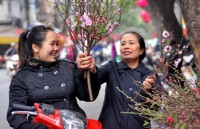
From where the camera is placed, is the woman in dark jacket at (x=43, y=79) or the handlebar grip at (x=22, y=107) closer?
the handlebar grip at (x=22, y=107)

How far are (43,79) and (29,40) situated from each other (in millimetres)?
360

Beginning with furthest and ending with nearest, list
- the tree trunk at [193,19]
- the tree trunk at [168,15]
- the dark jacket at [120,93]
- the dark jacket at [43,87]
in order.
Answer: the tree trunk at [168,15]
the tree trunk at [193,19]
the dark jacket at [120,93]
the dark jacket at [43,87]

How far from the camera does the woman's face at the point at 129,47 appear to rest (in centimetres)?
411

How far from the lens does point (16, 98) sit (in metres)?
3.54

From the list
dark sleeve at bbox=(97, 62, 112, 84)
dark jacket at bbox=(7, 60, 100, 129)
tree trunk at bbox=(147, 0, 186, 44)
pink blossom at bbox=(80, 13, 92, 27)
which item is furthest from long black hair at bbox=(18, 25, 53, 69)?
tree trunk at bbox=(147, 0, 186, 44)

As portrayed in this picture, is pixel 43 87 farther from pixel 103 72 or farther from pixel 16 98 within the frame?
pixel 103 72

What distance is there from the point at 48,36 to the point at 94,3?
1.35ft

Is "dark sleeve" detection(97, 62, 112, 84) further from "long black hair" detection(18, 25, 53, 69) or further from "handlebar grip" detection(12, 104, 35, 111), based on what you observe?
"handlebar grip" detection(12, 104, 35, 111)

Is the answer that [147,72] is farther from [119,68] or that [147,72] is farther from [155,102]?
[155,102]

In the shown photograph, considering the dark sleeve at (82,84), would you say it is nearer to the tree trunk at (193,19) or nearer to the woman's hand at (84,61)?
the woman's hand at (84,61)

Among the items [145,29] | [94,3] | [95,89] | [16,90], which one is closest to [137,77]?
[95,89]

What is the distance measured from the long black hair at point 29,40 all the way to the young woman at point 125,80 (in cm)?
54

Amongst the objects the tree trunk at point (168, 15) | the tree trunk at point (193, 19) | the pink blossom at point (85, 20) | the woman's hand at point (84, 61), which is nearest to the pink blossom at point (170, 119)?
the woman's hand at point (84, 61)

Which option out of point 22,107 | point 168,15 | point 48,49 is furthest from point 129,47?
point 168,15
